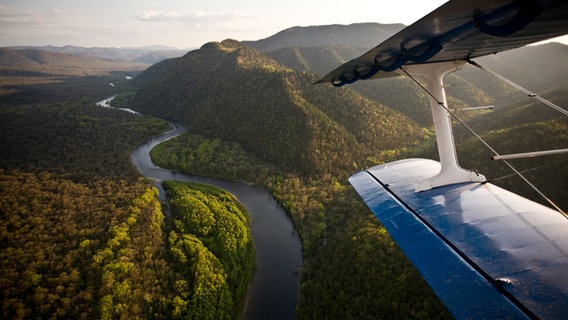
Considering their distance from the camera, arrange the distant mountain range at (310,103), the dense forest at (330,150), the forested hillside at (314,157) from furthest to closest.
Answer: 1. the distant mountain range at (310,103)
2. the dense forest at (330,150)
3. the forested hillside at (314,157)

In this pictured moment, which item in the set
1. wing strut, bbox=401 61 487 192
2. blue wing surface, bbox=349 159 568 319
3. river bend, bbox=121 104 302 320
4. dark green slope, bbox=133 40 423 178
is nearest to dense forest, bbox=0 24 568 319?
dark green slope, bbox=133 40 423 178

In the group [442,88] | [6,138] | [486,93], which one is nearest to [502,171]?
[442,88]

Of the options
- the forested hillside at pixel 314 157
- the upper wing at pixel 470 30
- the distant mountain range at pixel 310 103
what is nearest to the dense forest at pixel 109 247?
the forested hillside at pixel 314 157

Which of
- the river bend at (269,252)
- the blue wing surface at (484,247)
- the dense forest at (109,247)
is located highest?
the blue wing surface at (484,247)

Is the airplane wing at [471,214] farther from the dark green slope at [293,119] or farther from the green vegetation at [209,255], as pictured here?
the dark green slope at [293,119]

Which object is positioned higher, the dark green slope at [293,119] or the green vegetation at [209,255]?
the dark green slope at [293,119]

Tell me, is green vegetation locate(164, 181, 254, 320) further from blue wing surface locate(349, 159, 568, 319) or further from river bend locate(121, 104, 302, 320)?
blue wing surface locate(349, 159, 568, 319)

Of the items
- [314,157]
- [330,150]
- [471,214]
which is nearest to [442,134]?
[471,214]
